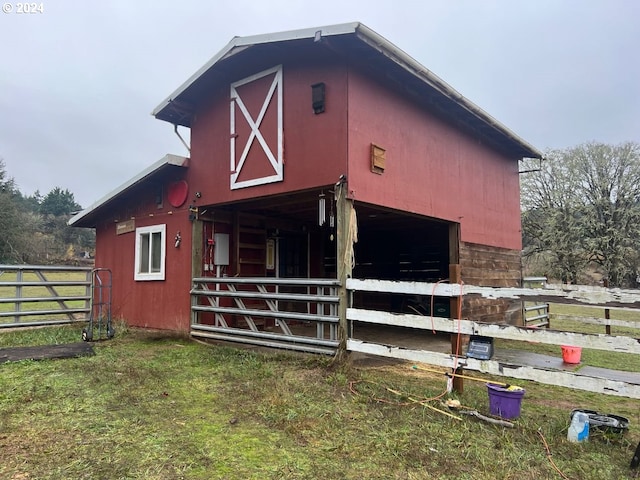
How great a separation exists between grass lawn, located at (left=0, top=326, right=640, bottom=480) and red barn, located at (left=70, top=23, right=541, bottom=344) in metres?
1.49

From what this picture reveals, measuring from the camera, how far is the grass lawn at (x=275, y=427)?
2.53 metres

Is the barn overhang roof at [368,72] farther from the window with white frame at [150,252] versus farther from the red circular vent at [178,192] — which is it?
the window with white frame at [150,252]

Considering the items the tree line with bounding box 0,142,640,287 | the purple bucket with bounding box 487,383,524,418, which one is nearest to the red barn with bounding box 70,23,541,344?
the purple bucket with bounding box 487,383,524,418

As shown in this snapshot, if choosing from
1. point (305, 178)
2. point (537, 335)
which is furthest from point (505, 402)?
point (305, 178)

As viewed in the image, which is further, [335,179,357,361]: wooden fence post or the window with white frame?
the window with white frame

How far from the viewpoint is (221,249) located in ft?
26.2

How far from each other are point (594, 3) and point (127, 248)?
15723 mm

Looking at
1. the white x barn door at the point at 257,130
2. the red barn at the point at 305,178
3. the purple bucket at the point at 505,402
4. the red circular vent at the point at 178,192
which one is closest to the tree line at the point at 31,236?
the red barn at the point at 305,178

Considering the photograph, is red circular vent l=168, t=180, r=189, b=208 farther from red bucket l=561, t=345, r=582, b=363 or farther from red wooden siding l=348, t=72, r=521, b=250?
red bucket l=561, t=345, r=582, b=363

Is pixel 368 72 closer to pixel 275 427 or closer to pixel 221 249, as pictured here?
pixel 221 249

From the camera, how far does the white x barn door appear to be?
20.9ft

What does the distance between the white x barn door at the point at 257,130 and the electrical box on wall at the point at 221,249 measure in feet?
4.42

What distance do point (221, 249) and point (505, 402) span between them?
229 inches

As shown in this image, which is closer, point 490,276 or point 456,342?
point 456,342
